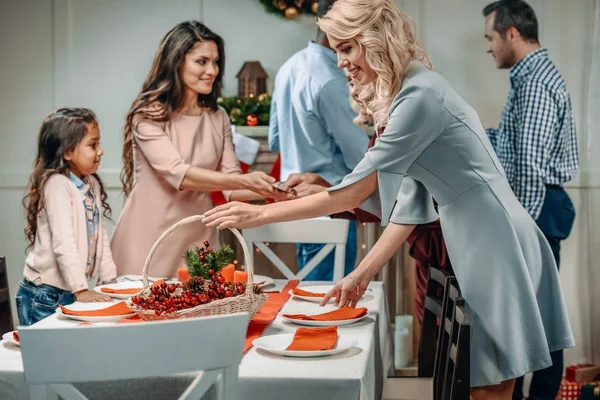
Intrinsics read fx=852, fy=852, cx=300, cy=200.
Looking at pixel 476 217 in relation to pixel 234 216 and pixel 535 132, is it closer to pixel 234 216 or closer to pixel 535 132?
pixel 234 216

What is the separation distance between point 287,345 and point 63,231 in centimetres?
119

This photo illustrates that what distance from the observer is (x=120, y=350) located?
1303 mm

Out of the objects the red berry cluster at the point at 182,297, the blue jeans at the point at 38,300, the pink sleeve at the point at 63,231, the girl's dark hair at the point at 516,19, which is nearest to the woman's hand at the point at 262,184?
the pink sleeve at the point at 63,231

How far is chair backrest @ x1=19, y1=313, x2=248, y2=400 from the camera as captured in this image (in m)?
1.28

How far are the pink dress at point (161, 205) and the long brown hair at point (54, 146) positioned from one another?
0.77ft

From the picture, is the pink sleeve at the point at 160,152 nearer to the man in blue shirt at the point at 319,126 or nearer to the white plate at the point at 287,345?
the man in blue shirt at the point at 319,126

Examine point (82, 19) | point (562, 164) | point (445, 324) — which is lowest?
point (445, 324)

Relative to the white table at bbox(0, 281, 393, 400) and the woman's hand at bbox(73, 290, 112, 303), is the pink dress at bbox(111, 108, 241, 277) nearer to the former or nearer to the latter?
the woman's hand at bbox(73, 290, 112, 303)

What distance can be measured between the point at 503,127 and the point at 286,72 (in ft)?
3.62

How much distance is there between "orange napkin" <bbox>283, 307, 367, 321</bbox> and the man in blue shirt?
1.16 meters

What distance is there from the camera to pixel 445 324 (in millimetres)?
2209

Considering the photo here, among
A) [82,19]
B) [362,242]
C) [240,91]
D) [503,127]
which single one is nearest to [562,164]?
[503,127]

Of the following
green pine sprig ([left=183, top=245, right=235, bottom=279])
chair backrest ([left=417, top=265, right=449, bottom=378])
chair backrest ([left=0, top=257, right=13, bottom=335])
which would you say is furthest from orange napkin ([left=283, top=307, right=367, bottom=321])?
chair backrest ([left=0, top=257, right=13, bottom=335])

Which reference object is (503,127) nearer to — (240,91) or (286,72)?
(286,72)
